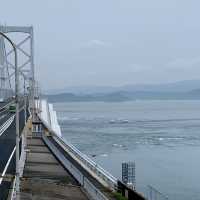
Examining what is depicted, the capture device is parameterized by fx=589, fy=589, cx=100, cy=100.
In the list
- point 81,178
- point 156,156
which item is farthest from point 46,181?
point 156,156

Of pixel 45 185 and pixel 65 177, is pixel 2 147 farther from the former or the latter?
pixel 45 185

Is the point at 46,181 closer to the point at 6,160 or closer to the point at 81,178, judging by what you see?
the point at 81,178

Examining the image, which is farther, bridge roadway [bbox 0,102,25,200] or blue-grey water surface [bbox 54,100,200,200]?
blue-grey water surface [bbox 54,100,200,200]

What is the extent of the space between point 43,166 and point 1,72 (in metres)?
56.2

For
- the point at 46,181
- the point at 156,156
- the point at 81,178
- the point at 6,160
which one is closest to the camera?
the point at 81,178

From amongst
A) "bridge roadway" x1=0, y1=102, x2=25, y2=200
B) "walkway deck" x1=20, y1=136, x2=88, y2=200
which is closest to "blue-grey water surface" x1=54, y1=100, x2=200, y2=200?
"walkway deck" x1=20, y1=136, x2=88, y2=200

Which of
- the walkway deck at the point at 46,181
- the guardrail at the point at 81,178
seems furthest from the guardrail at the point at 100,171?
the walkway deck at the point at 46,181

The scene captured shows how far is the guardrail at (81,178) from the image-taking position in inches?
854

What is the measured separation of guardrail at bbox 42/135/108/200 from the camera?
21.7 metres

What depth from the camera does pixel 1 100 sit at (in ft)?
341

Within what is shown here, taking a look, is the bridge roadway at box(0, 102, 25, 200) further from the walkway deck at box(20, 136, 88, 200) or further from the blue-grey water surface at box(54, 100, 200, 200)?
the blue-grey water surface at box(54, 100, 200, 200)

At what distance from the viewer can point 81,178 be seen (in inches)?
1096

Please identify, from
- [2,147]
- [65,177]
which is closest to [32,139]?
[2,147]

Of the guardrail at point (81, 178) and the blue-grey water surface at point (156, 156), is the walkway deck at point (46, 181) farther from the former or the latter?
the blue-grey water surface at point (156, 156)
